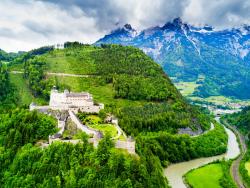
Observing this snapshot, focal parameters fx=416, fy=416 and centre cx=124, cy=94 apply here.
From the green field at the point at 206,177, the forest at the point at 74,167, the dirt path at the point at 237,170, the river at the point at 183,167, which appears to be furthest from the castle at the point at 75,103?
the dirt path at the point at 237,170

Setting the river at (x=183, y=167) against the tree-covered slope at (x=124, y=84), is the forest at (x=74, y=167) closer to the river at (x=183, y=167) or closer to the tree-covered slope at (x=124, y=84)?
the river at (x=183, y=167)

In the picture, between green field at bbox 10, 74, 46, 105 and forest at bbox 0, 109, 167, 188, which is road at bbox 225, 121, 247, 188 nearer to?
forest at bbox 0, 109, 167, 188

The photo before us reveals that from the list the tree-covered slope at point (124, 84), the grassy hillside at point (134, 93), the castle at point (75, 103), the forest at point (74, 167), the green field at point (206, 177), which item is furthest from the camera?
the tree-covered slope at point (124, 84)

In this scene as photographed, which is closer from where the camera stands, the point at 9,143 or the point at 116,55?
the point at 9,143

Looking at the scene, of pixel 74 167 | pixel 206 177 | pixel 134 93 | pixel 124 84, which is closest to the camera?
pixel 74 167

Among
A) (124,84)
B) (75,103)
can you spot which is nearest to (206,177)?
(75,103)

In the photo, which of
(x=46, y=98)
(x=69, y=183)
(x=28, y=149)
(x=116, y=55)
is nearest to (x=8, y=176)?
(x=28, y=149)

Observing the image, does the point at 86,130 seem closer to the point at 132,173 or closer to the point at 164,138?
the point at 132,173

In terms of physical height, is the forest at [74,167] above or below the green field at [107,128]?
below

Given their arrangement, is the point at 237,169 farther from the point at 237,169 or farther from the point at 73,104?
the point at 73,104
